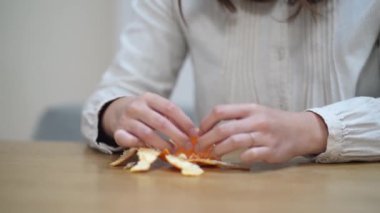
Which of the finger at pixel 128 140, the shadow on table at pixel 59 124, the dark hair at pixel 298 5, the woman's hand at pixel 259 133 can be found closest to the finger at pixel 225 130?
the woman's hand at pixel 259 133

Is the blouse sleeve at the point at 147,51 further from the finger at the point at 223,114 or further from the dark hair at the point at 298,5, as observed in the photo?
the finger at the point at 223,114

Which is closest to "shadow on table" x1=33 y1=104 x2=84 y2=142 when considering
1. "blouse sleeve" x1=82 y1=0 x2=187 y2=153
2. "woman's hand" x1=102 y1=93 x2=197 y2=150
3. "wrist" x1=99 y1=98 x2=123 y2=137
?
"blouse sleeve" x1=82 y1=0 x2=187 y2=153

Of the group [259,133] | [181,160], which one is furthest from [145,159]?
[259,133]

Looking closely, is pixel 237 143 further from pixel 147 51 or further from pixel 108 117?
pixel 147 51

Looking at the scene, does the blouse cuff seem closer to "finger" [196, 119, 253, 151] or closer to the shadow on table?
"finger" [196, 119, 253, 151]

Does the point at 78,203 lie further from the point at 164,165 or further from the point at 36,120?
the point at 36,120

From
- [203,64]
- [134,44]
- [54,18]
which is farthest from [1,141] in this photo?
[54,18]
